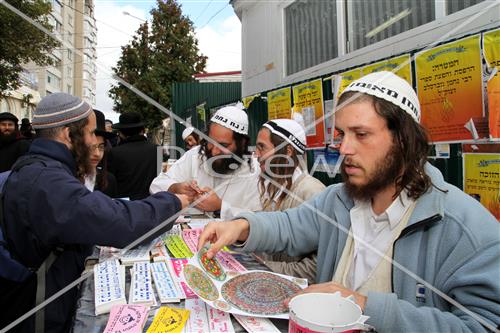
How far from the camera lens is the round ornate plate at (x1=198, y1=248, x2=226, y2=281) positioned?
1.56 metres

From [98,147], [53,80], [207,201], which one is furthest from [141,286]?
[53,80]

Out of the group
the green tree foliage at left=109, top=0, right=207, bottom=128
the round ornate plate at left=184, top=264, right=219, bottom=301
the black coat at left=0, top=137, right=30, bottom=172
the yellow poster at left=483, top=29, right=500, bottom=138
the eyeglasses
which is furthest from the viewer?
the green tree foliage at left=109, top=0, right=207, bottom=128

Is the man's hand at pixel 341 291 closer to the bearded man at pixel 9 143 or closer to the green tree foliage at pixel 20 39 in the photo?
the bearded man at pixel 9 143

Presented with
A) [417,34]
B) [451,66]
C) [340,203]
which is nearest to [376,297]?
[340,203]

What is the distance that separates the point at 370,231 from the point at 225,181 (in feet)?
7.84

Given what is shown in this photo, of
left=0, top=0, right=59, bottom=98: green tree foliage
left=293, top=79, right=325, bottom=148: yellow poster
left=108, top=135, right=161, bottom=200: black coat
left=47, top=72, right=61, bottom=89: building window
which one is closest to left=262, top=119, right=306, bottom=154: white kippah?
left=293, top=79, right=325, bottom=148: yellow poster

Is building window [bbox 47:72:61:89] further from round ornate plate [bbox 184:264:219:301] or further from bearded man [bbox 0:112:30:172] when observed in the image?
round ornate plate [bbox 184:264:219:301]

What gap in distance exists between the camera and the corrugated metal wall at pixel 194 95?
11.2 meters

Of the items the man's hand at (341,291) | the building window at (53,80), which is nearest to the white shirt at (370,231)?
the man's hand at (341,291)

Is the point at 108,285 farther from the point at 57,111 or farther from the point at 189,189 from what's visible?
the point at 189,189

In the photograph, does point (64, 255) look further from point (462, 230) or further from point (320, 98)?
point (320, 98)

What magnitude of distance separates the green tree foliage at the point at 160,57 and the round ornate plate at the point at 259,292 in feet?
69.2

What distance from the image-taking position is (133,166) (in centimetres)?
489

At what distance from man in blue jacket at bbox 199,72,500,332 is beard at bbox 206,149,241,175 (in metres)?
1.88
